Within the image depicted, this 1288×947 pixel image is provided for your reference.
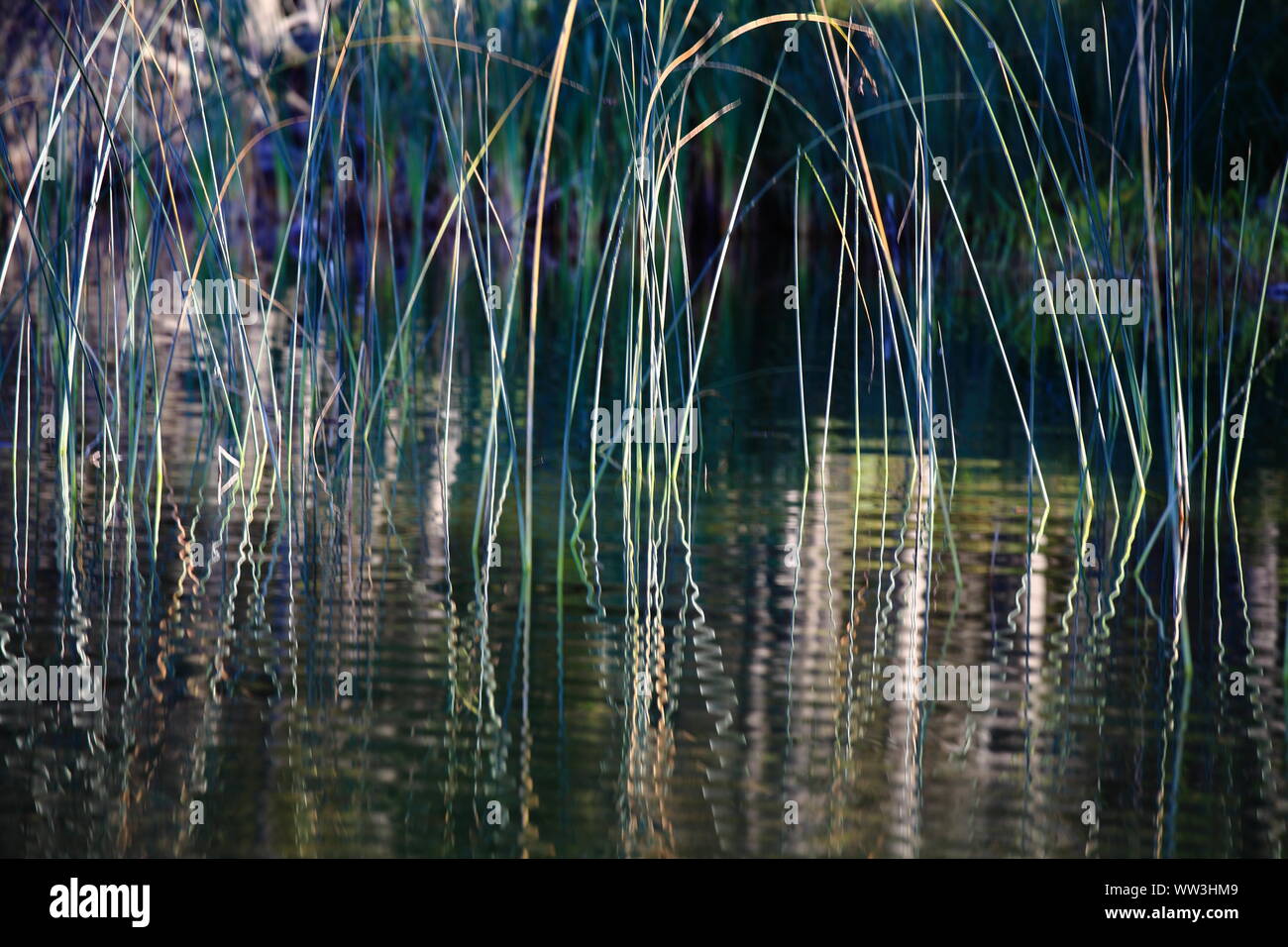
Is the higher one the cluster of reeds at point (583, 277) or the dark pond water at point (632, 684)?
the cluster of reeds at point (583, 277)

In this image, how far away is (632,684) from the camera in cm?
352

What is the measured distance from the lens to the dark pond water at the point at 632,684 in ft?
9.23

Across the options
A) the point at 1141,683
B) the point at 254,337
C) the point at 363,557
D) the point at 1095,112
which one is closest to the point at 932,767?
the point at 1141,683

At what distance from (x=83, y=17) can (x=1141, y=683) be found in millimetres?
2813

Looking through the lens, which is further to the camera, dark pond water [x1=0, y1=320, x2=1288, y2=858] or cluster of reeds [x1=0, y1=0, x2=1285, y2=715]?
cluster of reeds [x1=0, y1=0, x2=1285, y2=715]

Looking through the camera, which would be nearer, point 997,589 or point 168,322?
point 997,589

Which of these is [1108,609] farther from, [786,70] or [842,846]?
[786,70]

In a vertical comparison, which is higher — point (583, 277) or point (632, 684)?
point (583, 277)

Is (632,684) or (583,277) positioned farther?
(583,277)

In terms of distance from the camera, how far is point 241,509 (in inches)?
195

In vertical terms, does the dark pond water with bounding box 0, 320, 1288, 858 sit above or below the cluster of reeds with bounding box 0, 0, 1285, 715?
below

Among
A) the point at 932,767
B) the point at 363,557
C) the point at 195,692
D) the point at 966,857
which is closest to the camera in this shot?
the point at 966,857

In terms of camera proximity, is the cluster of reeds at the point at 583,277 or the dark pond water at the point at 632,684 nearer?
the dark pond water at the point at 632,684

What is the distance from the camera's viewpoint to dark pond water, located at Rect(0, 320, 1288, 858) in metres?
2.81
